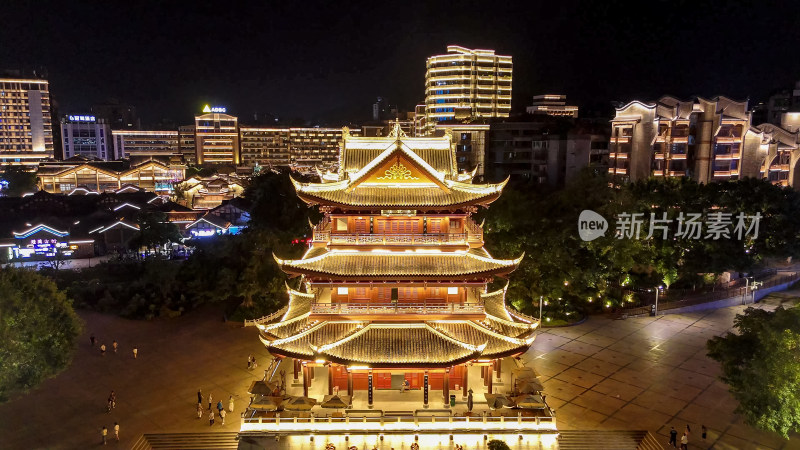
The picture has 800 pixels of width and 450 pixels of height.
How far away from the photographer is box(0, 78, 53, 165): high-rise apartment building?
14488 cm

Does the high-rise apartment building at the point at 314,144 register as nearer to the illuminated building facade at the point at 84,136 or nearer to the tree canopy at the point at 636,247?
the illuminated building facade at the point at 84,136

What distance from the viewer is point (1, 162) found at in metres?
144

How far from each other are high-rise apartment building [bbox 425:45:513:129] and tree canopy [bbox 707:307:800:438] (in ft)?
309

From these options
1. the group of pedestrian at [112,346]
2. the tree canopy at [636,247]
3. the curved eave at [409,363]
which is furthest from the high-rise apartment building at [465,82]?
the curved eave at [409,363]

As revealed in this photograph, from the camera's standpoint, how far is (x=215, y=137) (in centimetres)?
16050

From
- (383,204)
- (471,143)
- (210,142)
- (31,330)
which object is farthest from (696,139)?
(210,142)

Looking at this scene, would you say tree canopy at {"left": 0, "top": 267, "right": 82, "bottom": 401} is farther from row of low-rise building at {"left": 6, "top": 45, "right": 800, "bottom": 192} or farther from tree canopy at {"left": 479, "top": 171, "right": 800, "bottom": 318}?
tree canopy at {"left": 479, "top": 171, "right": 800, "bottom": 318}

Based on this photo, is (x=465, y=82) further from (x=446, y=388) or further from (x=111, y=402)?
(x=111, y=402)

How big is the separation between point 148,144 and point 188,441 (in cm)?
16002

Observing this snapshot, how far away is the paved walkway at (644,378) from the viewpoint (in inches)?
1093

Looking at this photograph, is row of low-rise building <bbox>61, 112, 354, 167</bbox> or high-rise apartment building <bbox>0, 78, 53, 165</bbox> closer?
high-rise apartment building <bbox>0, 78, 53, 165</bbox>

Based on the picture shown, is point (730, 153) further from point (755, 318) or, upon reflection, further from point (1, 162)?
point (1, 162)

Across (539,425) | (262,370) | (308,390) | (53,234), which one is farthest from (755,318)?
(53,234)

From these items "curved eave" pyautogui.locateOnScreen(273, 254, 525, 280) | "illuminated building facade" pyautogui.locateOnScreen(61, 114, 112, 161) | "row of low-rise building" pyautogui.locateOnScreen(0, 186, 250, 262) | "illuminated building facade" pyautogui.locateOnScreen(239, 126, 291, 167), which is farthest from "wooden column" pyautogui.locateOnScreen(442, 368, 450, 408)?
"illuminated building facade" pyautogui.locateOnScreen(61, 114, 112, 161)
